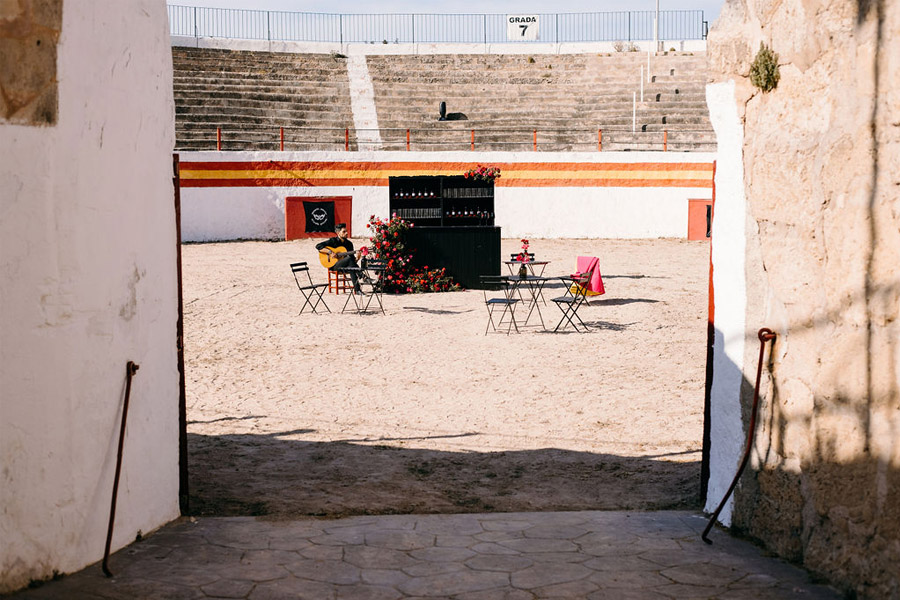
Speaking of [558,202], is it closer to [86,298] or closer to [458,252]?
[458,252]

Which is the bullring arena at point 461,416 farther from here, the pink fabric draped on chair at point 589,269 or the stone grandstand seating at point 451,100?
the stone grandstand seating at point 451,100

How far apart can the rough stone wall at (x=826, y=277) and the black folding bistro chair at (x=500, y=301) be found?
291 inches

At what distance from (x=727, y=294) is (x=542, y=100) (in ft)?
83.8

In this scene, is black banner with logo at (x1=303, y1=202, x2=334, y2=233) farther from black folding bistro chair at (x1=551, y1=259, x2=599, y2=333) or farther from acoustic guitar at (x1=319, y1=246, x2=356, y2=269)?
black folding bistro chair at (x1=551, y1=259, x2=599, y2=333)

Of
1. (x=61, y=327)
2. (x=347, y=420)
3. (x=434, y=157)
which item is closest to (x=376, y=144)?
(x=434, y=157)

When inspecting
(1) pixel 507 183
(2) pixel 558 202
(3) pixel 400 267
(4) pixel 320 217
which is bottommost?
(3) pixel 400 267

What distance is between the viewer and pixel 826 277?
462cm

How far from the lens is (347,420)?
8820mm

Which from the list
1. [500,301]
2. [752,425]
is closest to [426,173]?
[500,301]

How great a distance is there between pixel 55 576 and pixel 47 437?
0.66 metres

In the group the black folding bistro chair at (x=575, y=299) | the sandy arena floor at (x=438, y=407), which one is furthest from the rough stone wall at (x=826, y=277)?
the black folding bistro chair at (x=575, y=299)

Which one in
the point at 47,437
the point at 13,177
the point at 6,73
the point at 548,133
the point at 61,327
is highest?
the point at 548,133

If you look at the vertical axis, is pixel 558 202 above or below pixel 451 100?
below

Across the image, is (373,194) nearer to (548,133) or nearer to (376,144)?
(376,144)
